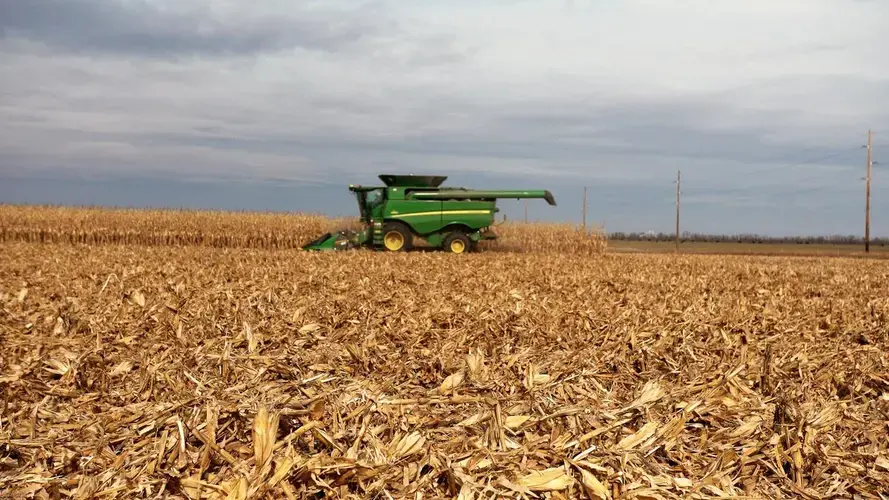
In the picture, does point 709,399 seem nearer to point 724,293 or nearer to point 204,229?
point 724,293

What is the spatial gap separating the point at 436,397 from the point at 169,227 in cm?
2929

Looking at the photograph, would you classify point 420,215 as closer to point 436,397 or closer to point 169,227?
point 169,227

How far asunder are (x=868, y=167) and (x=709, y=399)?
52457 millimetres

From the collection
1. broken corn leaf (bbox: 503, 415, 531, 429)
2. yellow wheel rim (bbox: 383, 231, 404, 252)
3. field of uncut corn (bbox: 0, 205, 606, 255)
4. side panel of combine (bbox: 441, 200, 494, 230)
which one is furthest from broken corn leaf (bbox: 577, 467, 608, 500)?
field of uncut corn (bbox: 0, 205, 606, 255)

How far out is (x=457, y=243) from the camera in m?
23.0

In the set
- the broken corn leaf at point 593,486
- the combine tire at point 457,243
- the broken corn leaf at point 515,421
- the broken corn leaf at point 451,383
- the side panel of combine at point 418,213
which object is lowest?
the broken corn leaf at point 593,486

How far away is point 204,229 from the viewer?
A: 30641 mm

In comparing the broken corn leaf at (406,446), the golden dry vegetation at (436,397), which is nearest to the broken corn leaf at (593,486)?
the golden dry vegetation at (436,397)

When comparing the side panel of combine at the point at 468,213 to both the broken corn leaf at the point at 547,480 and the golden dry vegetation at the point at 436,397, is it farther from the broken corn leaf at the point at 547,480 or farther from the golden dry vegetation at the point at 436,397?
the broken corn leaf at the point at 547,480

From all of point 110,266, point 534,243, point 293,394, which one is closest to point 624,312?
point 293,394

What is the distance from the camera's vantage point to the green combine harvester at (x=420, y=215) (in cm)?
2266

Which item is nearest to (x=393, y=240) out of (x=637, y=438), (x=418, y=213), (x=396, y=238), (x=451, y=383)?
(x=396, y=238)

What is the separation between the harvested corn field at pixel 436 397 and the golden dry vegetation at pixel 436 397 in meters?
0.02

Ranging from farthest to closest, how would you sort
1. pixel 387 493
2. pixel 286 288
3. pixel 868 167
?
pixel 868 167, pixel 286 288, pixel 387 493
